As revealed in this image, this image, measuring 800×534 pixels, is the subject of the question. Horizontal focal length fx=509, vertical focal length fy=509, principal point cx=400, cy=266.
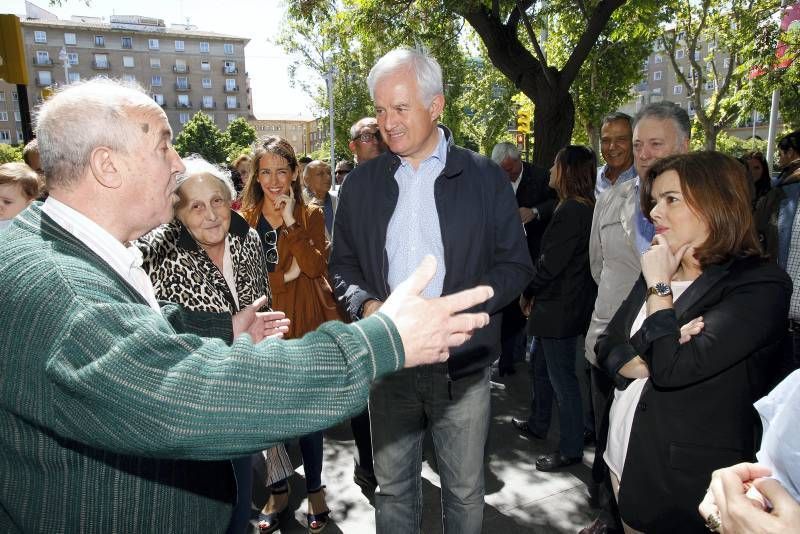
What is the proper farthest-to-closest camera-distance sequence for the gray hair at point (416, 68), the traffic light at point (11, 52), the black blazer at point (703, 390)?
the traffic light at point (11, 52) → the gray hair at point (416, 68) → the black blazer at point (703, 390)

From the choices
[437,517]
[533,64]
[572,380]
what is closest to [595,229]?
[572,380]

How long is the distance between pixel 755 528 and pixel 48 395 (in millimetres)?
1491

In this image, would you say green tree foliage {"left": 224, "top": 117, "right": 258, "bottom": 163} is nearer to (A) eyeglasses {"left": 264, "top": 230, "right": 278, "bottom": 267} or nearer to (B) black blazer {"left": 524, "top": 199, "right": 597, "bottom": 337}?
(A) eyeglasses {"left": 264, "top": 230, "right": 278, "bottom": 267}

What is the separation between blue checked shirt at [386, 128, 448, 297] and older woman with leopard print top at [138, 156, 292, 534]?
87 centimetres

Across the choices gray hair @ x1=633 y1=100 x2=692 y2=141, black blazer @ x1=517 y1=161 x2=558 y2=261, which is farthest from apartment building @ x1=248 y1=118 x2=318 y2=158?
gray hair @ x1=633 y1=100 x2=692 y2=141

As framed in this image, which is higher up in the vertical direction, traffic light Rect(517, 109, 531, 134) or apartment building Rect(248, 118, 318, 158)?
apartment building Rect(248, 118, 318, 158)

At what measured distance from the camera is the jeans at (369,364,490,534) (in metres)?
2.35

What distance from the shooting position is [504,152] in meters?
5.58

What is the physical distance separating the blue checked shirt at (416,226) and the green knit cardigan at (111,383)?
1.26 m

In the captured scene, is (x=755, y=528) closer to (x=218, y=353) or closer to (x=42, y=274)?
(x=218, y=353)

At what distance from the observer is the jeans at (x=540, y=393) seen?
159 inches

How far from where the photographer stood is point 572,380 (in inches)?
142

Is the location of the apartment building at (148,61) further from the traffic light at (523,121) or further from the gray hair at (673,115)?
the gray hair at (673,115)

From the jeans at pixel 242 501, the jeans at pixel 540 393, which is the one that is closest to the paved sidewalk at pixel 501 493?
the jeans at pixel 540 393
